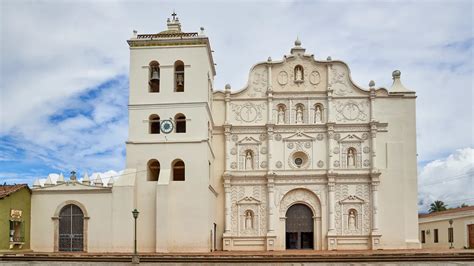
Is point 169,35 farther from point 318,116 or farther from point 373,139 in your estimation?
point 373,139

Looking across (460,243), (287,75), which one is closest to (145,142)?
(287,75)

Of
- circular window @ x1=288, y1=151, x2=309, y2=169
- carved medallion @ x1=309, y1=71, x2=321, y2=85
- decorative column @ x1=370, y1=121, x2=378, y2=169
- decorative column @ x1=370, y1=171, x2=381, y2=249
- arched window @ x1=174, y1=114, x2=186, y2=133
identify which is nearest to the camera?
arched window @ x1=174, y1=114, x2=186, y2=133

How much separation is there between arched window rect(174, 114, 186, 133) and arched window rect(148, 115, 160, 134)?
99cm

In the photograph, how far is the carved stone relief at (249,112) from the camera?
32500mm

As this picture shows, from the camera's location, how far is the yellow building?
1377 inches

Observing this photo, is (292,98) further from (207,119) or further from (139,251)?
(139,251)

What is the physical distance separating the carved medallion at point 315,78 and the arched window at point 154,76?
883 centimetres

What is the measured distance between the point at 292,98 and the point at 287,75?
1.41m

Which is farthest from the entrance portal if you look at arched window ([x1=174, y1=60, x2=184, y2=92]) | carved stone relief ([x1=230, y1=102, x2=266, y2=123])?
arched window ([x1=174, y1=60, x2=184, y2=92])

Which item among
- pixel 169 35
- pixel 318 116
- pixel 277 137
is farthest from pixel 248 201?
pixel 169 35

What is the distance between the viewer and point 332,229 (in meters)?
30.9

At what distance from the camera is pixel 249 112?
107 ft

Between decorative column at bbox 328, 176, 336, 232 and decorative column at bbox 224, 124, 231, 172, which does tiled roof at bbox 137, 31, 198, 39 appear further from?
decorative column at bbox 328, 176, 336, 232

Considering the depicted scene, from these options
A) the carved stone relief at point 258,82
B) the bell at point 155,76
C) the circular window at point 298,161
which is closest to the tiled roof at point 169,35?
the bell at point 155,76
